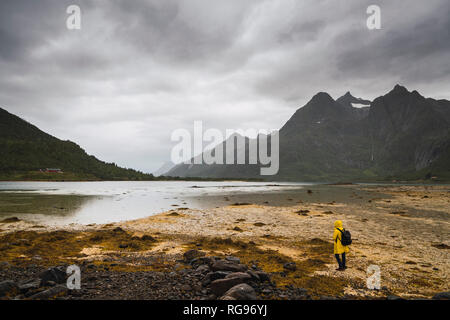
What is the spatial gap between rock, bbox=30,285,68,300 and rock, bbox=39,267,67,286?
1.15 m

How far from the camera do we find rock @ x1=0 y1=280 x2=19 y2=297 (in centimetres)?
932

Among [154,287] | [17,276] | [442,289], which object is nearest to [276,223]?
[442,289]

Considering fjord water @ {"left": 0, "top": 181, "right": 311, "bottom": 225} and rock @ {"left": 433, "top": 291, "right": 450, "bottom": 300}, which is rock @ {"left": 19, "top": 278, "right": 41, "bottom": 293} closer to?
rock @ {"left": 433, "top": 291, "right": 450, "bottom": 300}

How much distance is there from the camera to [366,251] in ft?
56.5

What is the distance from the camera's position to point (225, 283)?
9750 millimetres

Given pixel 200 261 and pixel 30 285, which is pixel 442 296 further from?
pixel 30 285

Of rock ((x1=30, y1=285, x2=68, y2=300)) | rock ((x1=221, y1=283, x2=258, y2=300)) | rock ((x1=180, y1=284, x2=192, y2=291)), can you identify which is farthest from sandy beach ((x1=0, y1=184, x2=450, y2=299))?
rock ((x1=221, y1=283, x2=258, y2=300))

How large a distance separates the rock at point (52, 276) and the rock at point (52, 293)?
1.15 m

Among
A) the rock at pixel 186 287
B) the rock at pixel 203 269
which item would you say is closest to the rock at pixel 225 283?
the rock at pixel 186 287

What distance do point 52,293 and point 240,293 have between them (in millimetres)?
7592

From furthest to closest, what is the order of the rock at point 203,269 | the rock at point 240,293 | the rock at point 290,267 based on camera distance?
the rock at point 290,267 → the rock at point 203,269 → the rock at point 240,293

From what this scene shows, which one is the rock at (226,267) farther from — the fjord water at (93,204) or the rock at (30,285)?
the fjord water at (93,204)

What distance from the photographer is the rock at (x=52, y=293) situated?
8.89 metres

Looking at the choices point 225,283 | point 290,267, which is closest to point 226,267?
point 225,283
